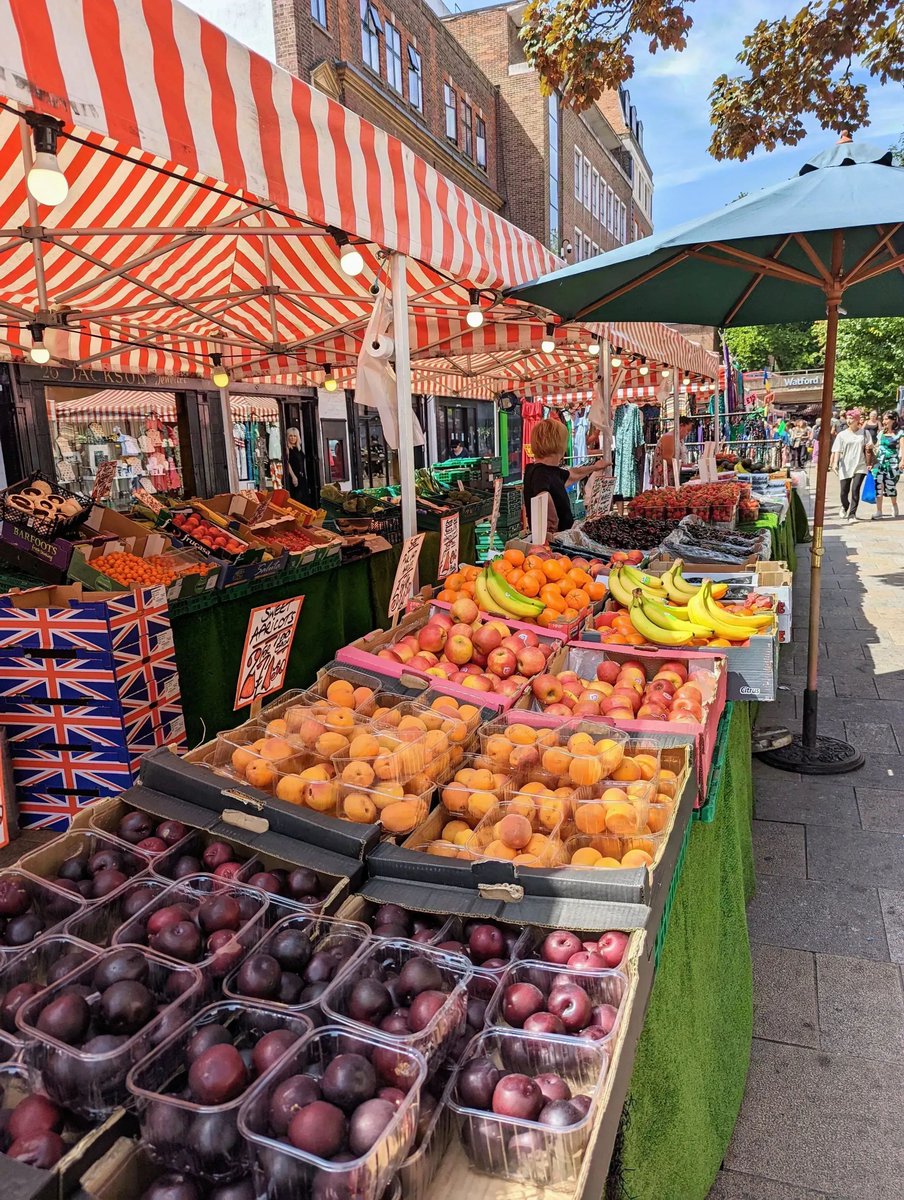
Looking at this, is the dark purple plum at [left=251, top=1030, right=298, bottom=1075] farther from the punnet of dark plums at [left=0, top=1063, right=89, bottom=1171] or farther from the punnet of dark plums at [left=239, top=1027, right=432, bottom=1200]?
the punnet of dark plums at [left=0, top=1063, right=89, bottom=1171]

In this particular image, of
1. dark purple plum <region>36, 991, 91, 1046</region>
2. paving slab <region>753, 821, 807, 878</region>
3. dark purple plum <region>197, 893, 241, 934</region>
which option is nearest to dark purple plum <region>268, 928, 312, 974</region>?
dark purple plum <region>197, 893, 241, 934</region>

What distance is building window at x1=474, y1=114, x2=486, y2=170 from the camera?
24766 millimetres

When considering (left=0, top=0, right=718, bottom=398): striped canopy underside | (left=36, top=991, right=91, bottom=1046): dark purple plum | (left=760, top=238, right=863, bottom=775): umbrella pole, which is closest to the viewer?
(left=36, top=991, right=91, bottom=1046): dark purple plum

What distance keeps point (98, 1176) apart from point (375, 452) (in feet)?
60.6

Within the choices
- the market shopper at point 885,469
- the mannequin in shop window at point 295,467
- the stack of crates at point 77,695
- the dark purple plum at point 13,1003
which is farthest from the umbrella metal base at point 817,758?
the market shopper at point 885,469

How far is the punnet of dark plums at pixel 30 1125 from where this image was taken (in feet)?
3.38

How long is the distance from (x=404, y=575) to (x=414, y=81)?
20942mm

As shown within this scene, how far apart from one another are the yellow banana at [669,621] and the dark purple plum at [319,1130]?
2.60 m

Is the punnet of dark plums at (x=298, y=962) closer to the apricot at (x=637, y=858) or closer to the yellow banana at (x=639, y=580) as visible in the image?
the apricot at (x=637, y=858)

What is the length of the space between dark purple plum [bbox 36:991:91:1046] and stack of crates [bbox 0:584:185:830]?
2223 mm

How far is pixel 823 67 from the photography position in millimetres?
7867

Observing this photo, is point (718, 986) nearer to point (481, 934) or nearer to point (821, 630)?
point (481, 934)

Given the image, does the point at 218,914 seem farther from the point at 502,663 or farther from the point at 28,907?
the point at 502,663

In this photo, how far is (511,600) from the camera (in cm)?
363
